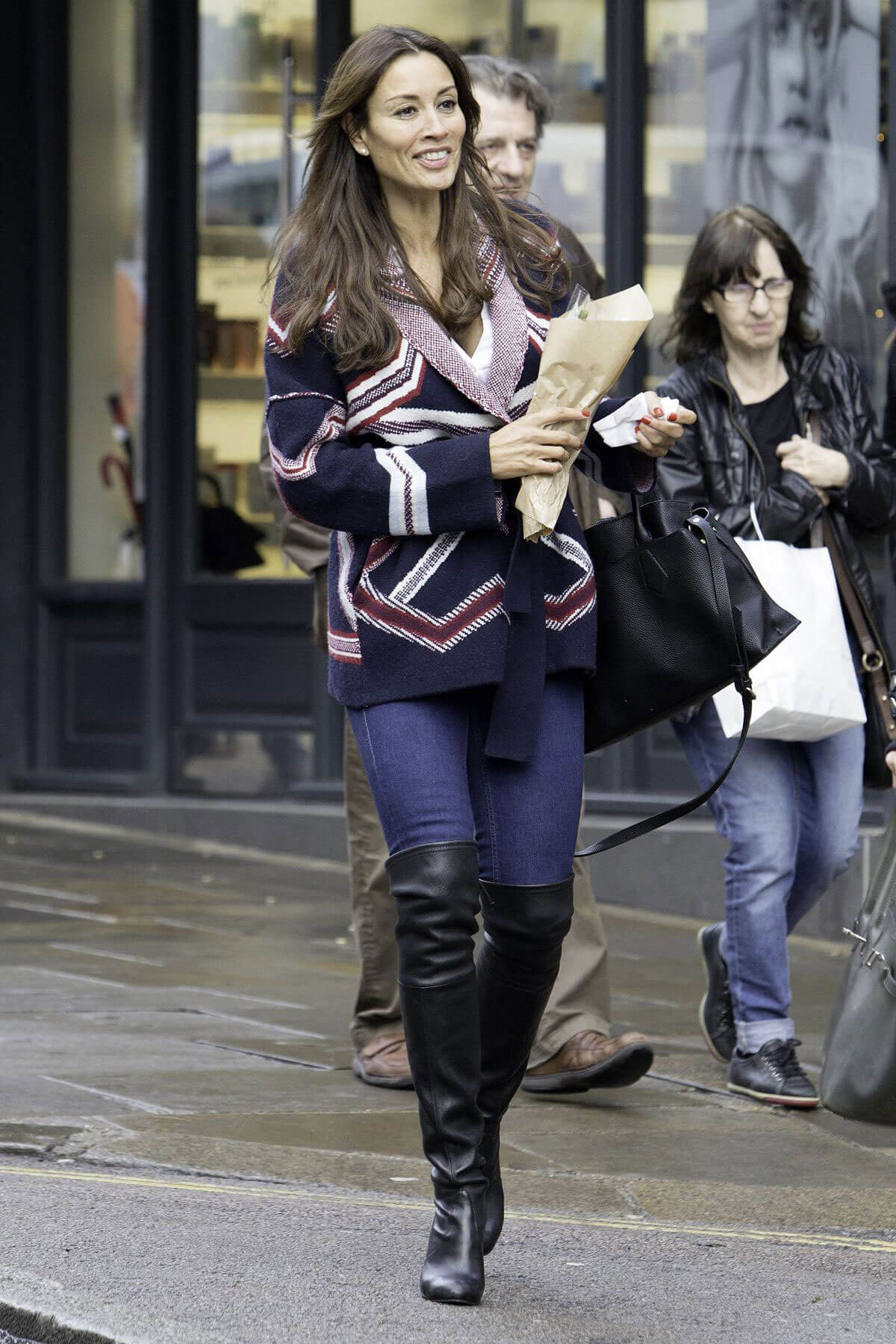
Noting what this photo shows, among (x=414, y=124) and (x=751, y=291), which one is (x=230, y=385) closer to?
(x=751, y=291)

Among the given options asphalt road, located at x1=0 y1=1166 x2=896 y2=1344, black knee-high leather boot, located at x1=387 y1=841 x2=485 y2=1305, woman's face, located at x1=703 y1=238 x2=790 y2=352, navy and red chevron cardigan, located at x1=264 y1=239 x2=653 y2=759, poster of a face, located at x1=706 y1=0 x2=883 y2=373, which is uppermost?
poster of a face, located at x1=706 y1=0 x2=883 y2=373

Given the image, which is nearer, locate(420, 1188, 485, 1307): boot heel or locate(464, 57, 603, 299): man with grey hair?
locate(420, 1188, 485, 1307): boot heel

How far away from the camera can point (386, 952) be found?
16.1 feet

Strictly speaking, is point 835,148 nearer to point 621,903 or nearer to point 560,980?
point 621,903

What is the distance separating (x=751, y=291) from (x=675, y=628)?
1752 millimetres

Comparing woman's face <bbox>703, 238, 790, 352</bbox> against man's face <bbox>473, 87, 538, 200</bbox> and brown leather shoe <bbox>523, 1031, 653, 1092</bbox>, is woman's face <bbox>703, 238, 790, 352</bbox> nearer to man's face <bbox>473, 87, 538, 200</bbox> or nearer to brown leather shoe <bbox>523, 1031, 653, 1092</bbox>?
man's face <bbox>473, 87, 538, 200</bbox>

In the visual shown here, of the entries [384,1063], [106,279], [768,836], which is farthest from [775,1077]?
[106,279]

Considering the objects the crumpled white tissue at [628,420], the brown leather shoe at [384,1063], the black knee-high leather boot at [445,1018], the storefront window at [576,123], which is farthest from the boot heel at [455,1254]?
the storefront window at [576,123]

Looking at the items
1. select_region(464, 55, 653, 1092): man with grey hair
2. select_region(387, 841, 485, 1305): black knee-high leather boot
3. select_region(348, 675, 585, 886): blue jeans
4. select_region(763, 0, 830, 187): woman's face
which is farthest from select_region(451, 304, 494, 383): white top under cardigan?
select_region(763, 0, 830, 187): woman's face

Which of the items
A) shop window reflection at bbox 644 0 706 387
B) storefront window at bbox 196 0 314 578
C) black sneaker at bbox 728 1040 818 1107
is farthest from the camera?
storefront window at bbox 196 0 314 578

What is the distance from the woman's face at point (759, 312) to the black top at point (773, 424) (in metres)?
0.12

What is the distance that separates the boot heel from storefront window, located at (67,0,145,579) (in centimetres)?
765

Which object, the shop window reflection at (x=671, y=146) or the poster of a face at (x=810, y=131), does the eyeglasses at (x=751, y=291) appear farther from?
the shop window reflection at (x=671, y=146)

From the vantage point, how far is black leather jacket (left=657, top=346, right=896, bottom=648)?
4867mm
